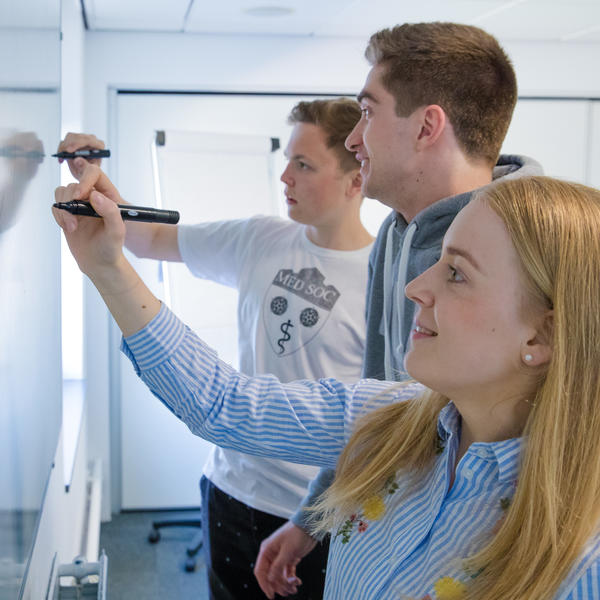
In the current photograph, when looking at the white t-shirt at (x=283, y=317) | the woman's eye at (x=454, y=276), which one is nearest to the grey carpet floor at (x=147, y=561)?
the white t-shirt at (x=283, y=317)

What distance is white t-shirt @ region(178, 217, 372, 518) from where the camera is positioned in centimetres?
180

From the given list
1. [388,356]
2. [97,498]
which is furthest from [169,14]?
[388,356]

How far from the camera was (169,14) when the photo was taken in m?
3.29

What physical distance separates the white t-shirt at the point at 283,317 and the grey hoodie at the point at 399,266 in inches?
9.6

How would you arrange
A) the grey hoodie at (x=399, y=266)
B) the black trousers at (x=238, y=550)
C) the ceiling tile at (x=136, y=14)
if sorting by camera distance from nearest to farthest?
the grey hoodie at (x=399, y=266)
the black trousers at (x=238, y=550)
the ceiling tile at (x=136, y=14)

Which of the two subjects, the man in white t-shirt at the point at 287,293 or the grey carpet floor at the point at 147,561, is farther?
the grey carpet floor at the point at 147,561

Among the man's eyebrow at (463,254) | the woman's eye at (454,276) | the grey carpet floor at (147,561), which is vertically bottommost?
the grey carpet floor at (147,561)

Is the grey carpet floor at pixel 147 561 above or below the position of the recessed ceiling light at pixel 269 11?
below

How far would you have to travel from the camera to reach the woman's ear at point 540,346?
888 mm

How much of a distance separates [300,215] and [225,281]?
0.30 m

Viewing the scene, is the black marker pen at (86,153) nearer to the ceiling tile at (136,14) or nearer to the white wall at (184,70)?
the ceiling tile at (136,14)

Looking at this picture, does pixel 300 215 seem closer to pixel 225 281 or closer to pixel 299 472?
pixel 225 281

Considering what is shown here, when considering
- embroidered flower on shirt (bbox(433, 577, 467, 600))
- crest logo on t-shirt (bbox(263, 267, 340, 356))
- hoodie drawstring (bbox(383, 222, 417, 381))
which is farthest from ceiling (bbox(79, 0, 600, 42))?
embroidered flower on shirt (bbox(433, 577, 467, 600))

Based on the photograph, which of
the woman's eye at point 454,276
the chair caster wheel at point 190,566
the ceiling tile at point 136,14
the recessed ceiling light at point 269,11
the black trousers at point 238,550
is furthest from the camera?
the chair caster wheel at point 190,566
